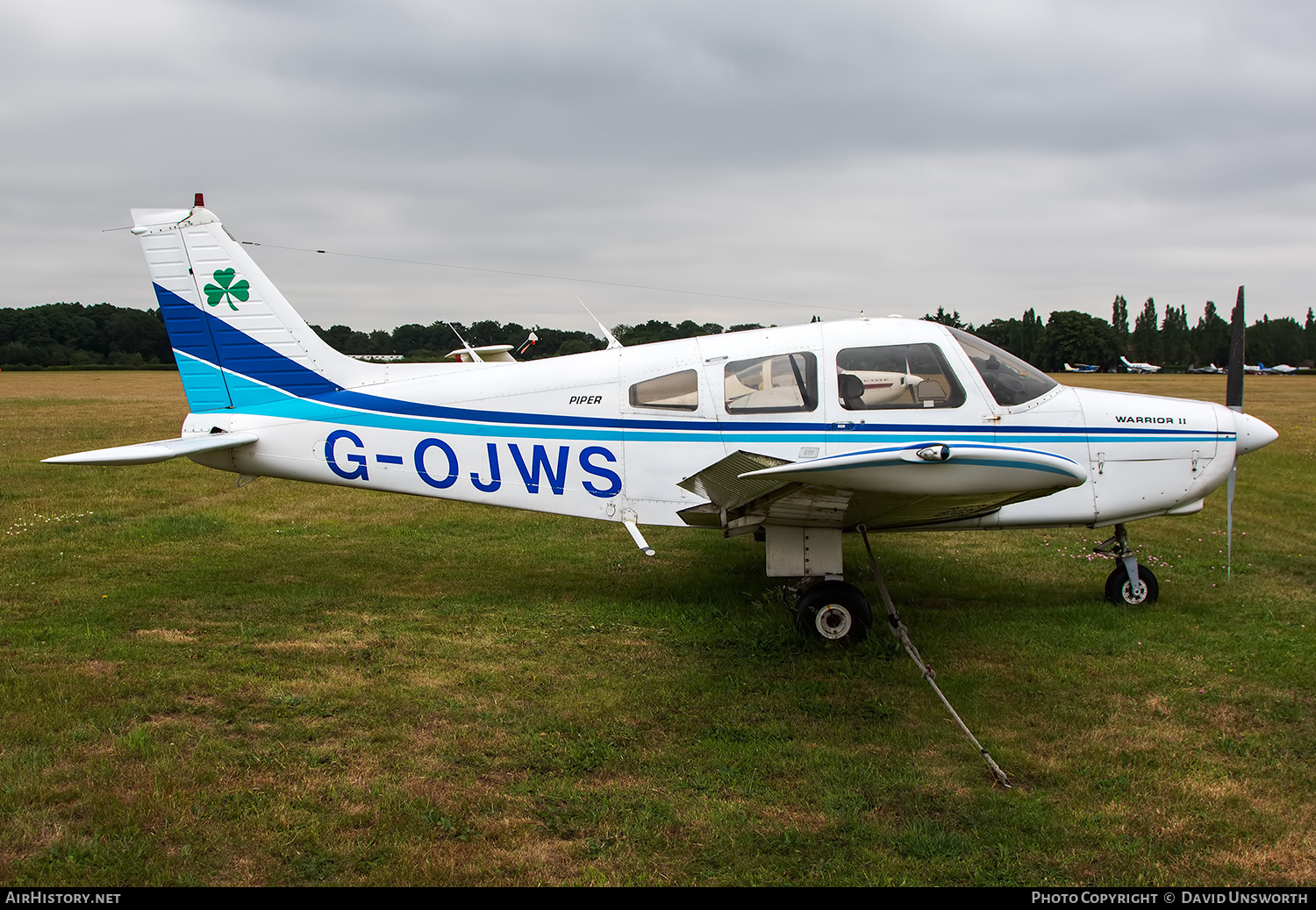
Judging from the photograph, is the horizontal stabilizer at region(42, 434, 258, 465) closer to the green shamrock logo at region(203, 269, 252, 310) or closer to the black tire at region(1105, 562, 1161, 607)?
the green shamrock logo at region(203, 269, 252, 310)

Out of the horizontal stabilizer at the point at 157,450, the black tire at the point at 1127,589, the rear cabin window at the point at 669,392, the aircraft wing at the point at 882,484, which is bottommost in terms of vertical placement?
the black tire at the point at 1127,589

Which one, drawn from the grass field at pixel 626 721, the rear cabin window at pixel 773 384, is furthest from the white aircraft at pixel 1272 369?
the rear cabin window at pixel 773 384

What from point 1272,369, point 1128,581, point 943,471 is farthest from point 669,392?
point 1272,369

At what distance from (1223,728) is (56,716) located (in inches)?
253

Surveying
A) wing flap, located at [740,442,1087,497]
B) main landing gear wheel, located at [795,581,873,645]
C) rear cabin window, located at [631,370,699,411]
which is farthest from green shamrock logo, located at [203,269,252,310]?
main landing gear wheel, located at [795,581,873,645]

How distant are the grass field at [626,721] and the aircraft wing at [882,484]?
906 mm

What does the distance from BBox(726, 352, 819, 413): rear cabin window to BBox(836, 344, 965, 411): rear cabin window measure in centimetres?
22

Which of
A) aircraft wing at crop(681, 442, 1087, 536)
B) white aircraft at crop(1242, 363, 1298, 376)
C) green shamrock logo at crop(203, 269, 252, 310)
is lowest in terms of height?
white aircraft at crop(1242, 363, 1298, 376)

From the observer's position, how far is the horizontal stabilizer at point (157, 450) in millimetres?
6059

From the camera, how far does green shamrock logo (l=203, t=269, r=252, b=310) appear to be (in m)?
7.22

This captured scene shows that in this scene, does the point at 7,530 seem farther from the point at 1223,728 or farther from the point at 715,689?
the point at 1223,728

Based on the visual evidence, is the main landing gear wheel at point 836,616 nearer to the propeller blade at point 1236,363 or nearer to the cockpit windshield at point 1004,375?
the cockpit windshield at point 1004,375

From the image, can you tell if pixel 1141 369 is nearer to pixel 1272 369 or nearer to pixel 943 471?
pixel 1272 369

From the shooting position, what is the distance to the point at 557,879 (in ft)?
10.8
